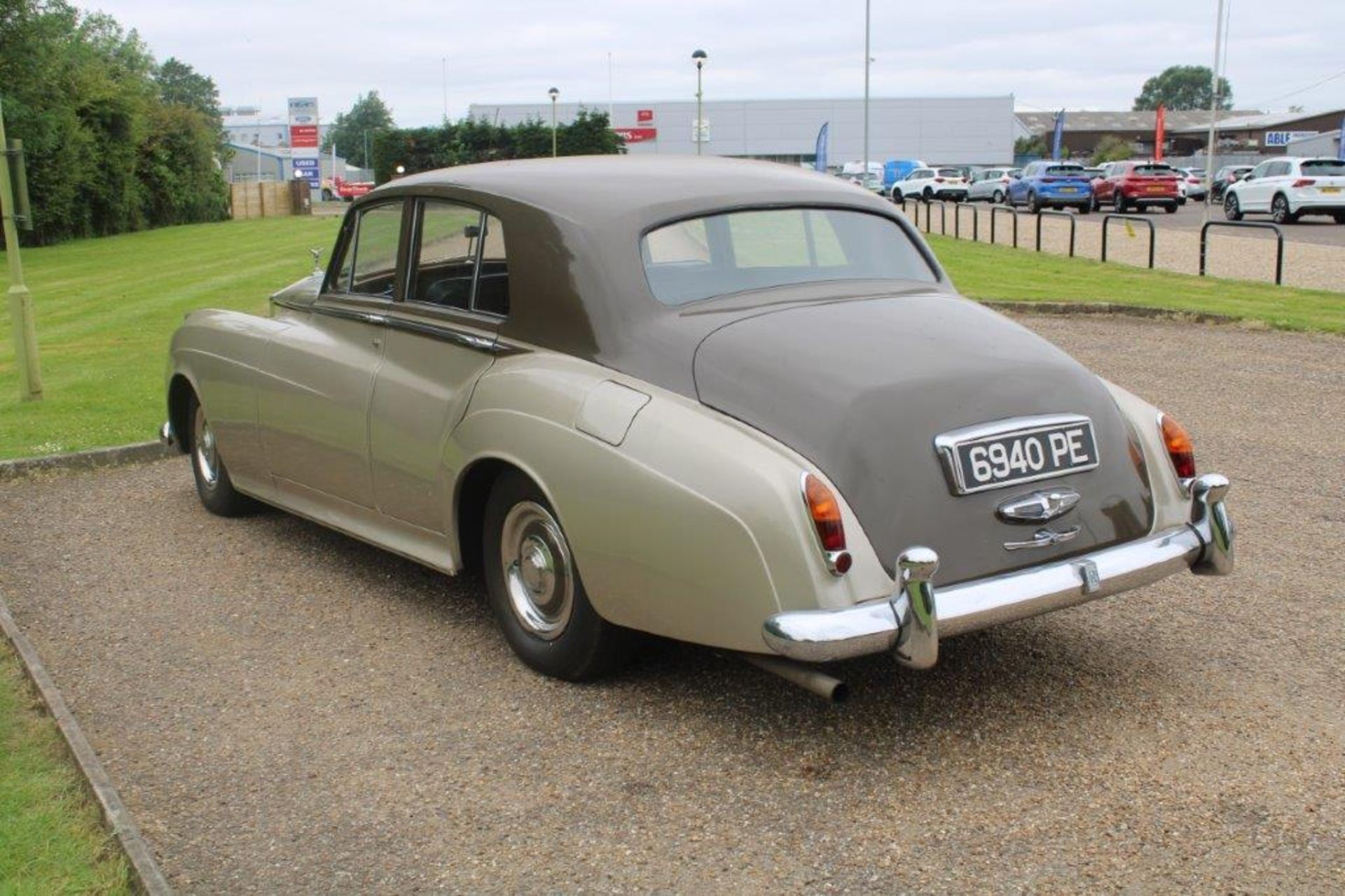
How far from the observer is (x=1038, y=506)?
13.8 feet

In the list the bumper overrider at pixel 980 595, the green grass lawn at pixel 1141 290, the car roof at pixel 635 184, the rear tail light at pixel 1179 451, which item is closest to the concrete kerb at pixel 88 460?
the car roof at pixel 635 184

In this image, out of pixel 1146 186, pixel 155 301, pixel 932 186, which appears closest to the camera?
pixel 155 301

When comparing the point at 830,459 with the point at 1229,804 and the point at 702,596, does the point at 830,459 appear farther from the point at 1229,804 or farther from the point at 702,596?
the point at 1229,804

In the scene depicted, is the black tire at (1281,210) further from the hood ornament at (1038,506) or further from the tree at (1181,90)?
the tree at (1181,90)

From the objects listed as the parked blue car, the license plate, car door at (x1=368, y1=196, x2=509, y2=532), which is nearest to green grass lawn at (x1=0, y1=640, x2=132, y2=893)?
car door at (x1=368, y1=196, x2=509, y2=532)

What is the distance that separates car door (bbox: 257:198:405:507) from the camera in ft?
18.4

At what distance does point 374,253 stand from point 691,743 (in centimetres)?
269

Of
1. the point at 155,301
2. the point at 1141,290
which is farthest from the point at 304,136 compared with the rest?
the point at 1141,290

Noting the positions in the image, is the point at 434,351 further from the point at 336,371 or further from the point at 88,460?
the point at 88,460

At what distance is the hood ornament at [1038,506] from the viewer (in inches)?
164

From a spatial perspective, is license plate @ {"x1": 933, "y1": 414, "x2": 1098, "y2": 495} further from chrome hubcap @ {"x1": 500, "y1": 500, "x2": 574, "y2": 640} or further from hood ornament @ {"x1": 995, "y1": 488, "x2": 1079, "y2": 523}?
chrome hubcap @ {"x1": 500, "y1": 500, "x2": 574, "y2": 640}

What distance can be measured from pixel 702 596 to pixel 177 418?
430cm

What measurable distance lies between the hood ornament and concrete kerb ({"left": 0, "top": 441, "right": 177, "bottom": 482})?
17.6ft

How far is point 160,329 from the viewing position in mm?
15211
